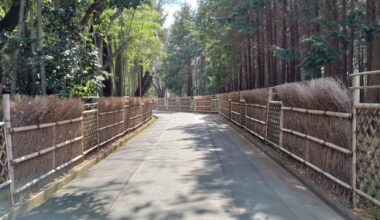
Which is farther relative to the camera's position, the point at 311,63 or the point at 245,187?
the point at 311,63

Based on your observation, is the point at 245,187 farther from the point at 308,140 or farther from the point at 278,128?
the point at 278,128

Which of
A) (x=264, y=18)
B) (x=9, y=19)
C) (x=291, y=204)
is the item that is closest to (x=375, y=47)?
(x=291, y=204)

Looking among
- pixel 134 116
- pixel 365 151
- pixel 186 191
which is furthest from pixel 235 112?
pixel 365 151

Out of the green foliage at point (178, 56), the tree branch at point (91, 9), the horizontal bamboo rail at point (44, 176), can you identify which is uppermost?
the green foliage at point (178, 56)

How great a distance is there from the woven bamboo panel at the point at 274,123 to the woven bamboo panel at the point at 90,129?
5027 mm

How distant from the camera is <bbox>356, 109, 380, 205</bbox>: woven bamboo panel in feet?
18.6

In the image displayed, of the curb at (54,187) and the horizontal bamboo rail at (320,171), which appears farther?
the horizontal bamboo rail at (320,171)

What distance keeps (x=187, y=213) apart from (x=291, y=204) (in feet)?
5.53

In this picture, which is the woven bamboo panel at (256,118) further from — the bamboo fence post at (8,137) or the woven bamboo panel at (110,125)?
the bamboo fence post at (8,137)

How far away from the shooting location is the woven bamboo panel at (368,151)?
5680 mm

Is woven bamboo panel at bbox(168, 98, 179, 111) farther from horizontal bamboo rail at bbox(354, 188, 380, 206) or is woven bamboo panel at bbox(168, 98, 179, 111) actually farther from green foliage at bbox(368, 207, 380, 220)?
green foliage at bbox(368, 207, 380, 220)

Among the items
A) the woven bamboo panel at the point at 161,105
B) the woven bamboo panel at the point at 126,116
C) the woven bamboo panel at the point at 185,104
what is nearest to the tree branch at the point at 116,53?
the woven bamboo panel at the point at 126,116

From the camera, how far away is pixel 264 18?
1027 inches

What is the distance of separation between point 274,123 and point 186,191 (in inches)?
220
